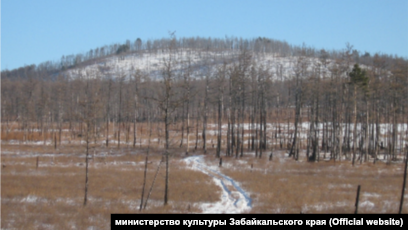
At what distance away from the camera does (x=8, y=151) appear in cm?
5134

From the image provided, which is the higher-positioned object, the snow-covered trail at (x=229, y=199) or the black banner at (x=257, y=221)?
the black banner at (x=257, y=221)

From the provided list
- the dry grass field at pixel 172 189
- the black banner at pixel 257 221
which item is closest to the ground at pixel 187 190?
the dry grass field at pixel 172 189

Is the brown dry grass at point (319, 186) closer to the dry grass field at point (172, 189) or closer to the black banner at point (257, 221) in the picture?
the dry grass field at point (172, 189)

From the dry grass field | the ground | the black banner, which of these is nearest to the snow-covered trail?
the ground

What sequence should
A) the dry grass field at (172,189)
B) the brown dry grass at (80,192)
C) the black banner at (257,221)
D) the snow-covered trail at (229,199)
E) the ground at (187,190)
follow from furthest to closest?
1. the snow-covered trail at (229,199)
2. the ground at (187,190)
3. the dry grass field at (172,189)
4. the brown dry grass at (80,192)
5. the black banner at (257,221)

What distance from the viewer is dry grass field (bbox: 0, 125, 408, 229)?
59.1 ft

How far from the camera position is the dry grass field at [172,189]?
18016 mm

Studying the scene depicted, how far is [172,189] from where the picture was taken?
2530 centimetres

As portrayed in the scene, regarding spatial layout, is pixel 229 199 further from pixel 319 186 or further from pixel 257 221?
pixel 319 186

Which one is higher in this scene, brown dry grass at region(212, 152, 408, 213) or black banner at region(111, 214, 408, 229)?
black banner at region(111, 214, 408, 229)

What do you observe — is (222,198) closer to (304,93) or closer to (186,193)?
(186,193)

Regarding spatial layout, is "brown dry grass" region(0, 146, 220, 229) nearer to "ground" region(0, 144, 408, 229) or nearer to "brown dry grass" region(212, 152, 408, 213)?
"ground" region(0, 144, 408, 229)

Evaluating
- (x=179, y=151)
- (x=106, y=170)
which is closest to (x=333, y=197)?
(x=106, y=170)

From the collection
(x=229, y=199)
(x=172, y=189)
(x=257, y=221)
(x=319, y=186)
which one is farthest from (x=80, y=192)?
(x=319, y=186)
